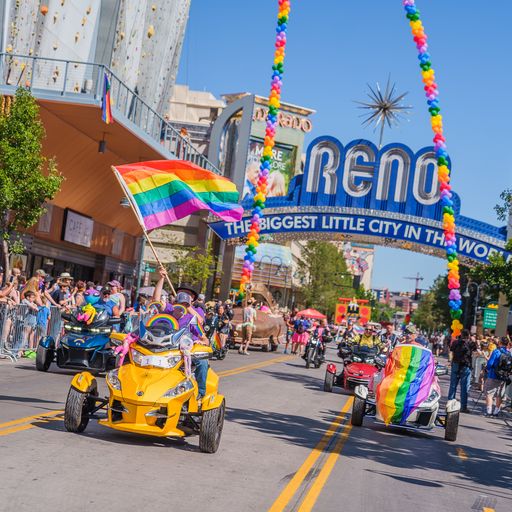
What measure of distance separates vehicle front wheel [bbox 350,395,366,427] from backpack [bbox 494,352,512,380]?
7.71m

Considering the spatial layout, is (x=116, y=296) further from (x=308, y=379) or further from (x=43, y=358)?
(x=308, y=379)

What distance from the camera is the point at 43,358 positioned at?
17391mm

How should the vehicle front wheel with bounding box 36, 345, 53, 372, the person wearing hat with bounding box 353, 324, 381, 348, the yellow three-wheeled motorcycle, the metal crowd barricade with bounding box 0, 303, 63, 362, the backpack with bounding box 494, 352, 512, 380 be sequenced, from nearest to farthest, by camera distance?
the yellow three-wheeled motorcycle < the vehicle front wheel with bounding box 36, 345, 53, 372 < the metal crowd barricade with bounding box 0, 303, 63, 362 < the backpack with bounding box 494, 352, 512, 380 < the person wearing hat with bounding box 353, 324, 381, 348

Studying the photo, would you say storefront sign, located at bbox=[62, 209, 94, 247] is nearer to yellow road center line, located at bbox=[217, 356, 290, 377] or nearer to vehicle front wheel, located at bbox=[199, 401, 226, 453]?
yellow road center line, located at bbox=[217, 356, 290, 377]

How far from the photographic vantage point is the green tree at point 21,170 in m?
22.9

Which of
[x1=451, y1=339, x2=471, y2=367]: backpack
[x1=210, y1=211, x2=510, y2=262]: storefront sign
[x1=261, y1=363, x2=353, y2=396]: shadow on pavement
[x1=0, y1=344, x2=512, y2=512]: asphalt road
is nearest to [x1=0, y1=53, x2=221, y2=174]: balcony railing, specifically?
[x1=261, y1=363, x2=353, y2=396]: shadow on pavement

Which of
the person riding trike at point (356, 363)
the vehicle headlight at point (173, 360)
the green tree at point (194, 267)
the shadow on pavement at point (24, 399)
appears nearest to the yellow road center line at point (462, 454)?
the vehicle headlight at point (173, 360)

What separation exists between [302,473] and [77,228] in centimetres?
2882

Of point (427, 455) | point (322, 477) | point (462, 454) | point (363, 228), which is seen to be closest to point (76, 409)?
point (322, 477)

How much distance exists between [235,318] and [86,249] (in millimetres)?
9041

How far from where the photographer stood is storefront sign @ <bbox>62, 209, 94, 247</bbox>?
35469mm

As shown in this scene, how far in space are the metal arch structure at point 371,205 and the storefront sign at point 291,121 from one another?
2391 inches

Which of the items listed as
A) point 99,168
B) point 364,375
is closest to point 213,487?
point 364,375

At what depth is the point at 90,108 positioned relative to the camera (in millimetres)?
28891
